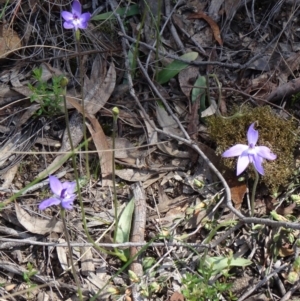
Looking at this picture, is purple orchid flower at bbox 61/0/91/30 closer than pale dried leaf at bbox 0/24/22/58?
Yes

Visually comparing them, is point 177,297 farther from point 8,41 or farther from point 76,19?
point 8,41

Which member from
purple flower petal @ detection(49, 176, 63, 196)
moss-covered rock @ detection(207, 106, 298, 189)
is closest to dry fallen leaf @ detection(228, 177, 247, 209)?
moss-covered rock @ detection(207, 106, 298, 189)

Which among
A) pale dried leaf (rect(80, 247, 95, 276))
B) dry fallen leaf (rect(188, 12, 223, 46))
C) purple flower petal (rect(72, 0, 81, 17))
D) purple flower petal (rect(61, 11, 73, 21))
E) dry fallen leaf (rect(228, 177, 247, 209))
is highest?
dry fallen leaf (rect(188, 12, 223, 46))

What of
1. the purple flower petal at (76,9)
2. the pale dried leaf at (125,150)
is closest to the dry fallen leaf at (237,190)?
the pale dried leaf at (125,150)

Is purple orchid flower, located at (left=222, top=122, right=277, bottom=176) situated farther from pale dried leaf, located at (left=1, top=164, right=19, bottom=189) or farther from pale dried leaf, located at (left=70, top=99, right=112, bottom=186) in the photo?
pale dried leaf, located at (left=1, top=164, right=19, bottom=189)

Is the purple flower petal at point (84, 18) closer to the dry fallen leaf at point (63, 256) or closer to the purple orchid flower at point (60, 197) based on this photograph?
the purple orchid flower at point (60, 197)

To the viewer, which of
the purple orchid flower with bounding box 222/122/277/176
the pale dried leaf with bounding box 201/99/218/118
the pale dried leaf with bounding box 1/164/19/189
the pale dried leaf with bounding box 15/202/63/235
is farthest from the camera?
the pale dried leaf with bounding box 201/99/218/118
